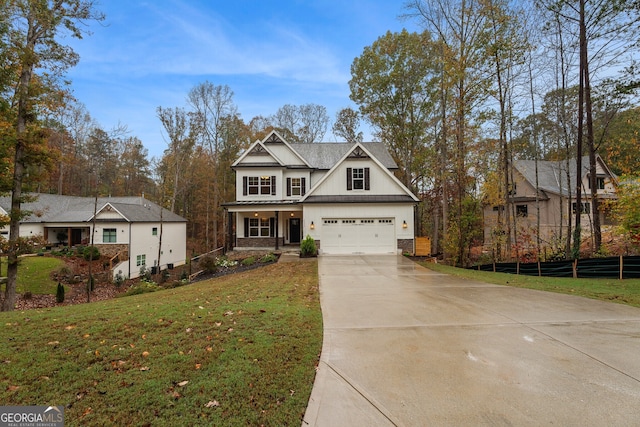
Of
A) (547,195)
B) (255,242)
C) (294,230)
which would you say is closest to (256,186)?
(255,242)

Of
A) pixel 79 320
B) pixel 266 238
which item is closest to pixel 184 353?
pixel 79 320

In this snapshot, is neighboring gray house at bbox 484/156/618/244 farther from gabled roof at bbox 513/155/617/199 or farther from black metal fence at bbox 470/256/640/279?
black metal fence at bbox 470/256/640/279

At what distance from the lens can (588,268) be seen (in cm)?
1016

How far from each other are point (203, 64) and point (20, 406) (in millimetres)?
21666

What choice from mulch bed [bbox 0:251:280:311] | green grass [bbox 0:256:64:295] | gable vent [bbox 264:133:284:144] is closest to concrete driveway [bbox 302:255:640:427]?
mulch bed [bbox 0:251:280:311]

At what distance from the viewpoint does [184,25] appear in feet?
49.1

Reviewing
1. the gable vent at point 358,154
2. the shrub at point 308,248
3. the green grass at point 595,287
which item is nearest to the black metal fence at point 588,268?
the green grass at point 595,287

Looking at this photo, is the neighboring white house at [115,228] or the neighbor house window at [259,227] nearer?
the neighbor house window at [259,227]

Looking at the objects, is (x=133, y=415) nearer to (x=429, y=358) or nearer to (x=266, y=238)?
(x=429, y=358)

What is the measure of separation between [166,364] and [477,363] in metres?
3.81

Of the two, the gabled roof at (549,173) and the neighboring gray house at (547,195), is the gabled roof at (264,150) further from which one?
the gabled roof at (549,173)

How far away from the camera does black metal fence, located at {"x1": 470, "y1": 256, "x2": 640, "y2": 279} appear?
376 inches

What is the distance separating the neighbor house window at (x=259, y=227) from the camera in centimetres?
1888

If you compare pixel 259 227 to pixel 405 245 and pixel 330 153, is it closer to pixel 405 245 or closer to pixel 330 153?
pixel 330 153
